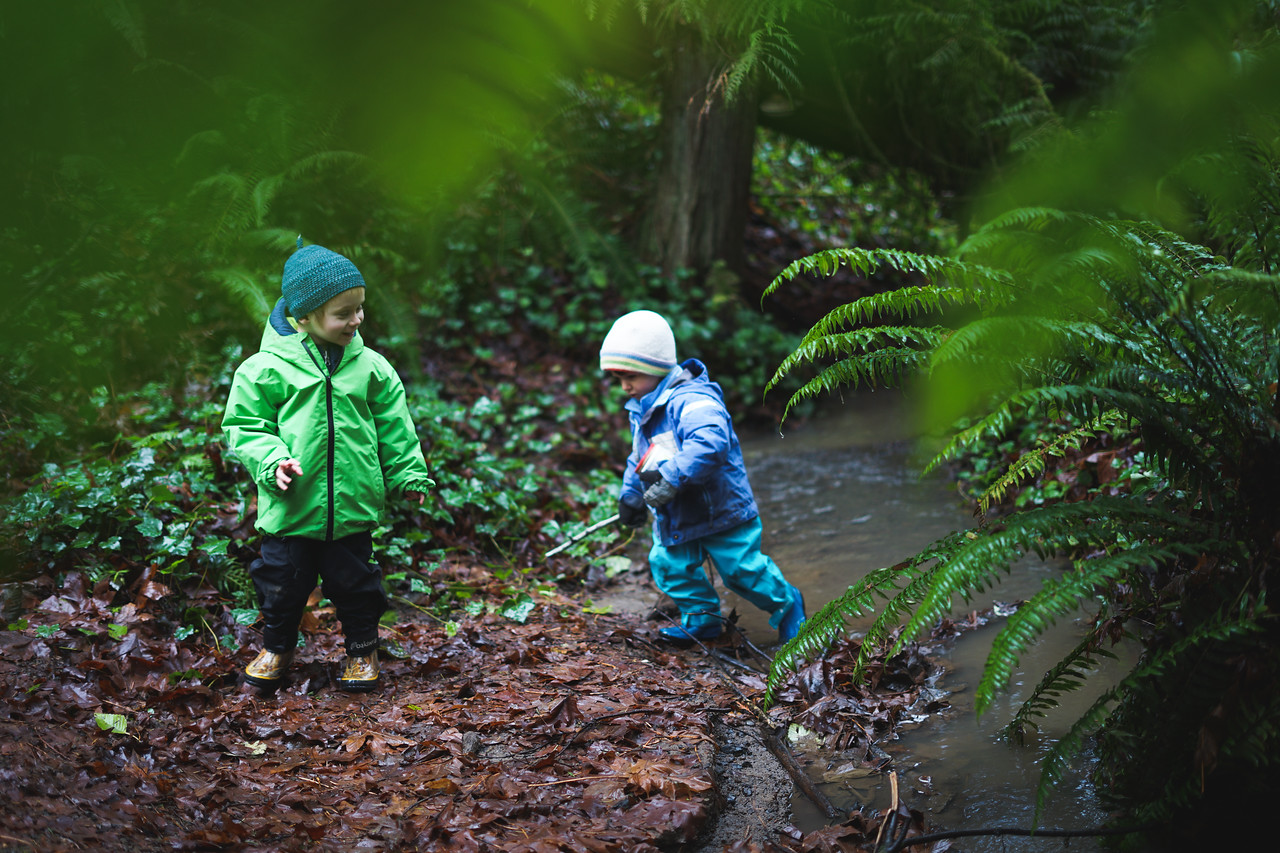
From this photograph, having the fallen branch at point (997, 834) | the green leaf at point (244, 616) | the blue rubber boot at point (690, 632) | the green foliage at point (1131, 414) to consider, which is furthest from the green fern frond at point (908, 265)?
the green leaf at point (244, 616)

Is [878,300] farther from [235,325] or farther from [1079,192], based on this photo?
[235,325]

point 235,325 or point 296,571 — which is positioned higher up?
point 235,325

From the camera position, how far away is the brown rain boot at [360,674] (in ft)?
10.3

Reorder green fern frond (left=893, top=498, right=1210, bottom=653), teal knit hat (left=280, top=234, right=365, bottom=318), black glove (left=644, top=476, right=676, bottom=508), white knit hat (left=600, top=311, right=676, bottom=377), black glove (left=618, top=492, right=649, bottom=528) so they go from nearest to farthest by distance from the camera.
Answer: green fern frond (left=893, top=498, right=1210, bottom=653) < teal knit hat (left=280, top=234, right=365, bottom=318) < black glove (left=644, top=476, right=676, bottom=508) < white knit hat (left=600, top=311, right=676, bottom=377) < black glove (left=618, top=492, right=649, bottom=528)

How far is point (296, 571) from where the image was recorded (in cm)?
308

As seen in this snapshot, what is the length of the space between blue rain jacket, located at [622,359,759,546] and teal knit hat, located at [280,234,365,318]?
56.6 inches

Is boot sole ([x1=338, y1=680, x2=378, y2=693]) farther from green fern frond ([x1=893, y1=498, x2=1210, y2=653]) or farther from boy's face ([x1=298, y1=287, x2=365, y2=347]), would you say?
green fern frond ([x1=893, y1=498, x2=1210, y2=653])

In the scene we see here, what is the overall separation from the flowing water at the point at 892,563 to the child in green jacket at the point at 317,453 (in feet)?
5.77

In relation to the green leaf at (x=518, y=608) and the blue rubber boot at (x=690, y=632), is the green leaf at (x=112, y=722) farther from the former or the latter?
the blue rubber boot at (x=690, y=632)

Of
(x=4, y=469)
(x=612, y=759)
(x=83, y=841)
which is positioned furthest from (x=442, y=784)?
(x=4, y=469)

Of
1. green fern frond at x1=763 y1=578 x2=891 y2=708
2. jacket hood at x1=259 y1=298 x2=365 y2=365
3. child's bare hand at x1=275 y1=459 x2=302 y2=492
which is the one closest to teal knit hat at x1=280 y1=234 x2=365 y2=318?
jacket hood at x1=259 y1=298 x2=365 y2=365

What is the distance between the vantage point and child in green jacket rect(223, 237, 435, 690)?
296 cm

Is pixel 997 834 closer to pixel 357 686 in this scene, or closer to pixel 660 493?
pixel 660 493

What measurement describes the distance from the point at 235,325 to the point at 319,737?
3613 mm
